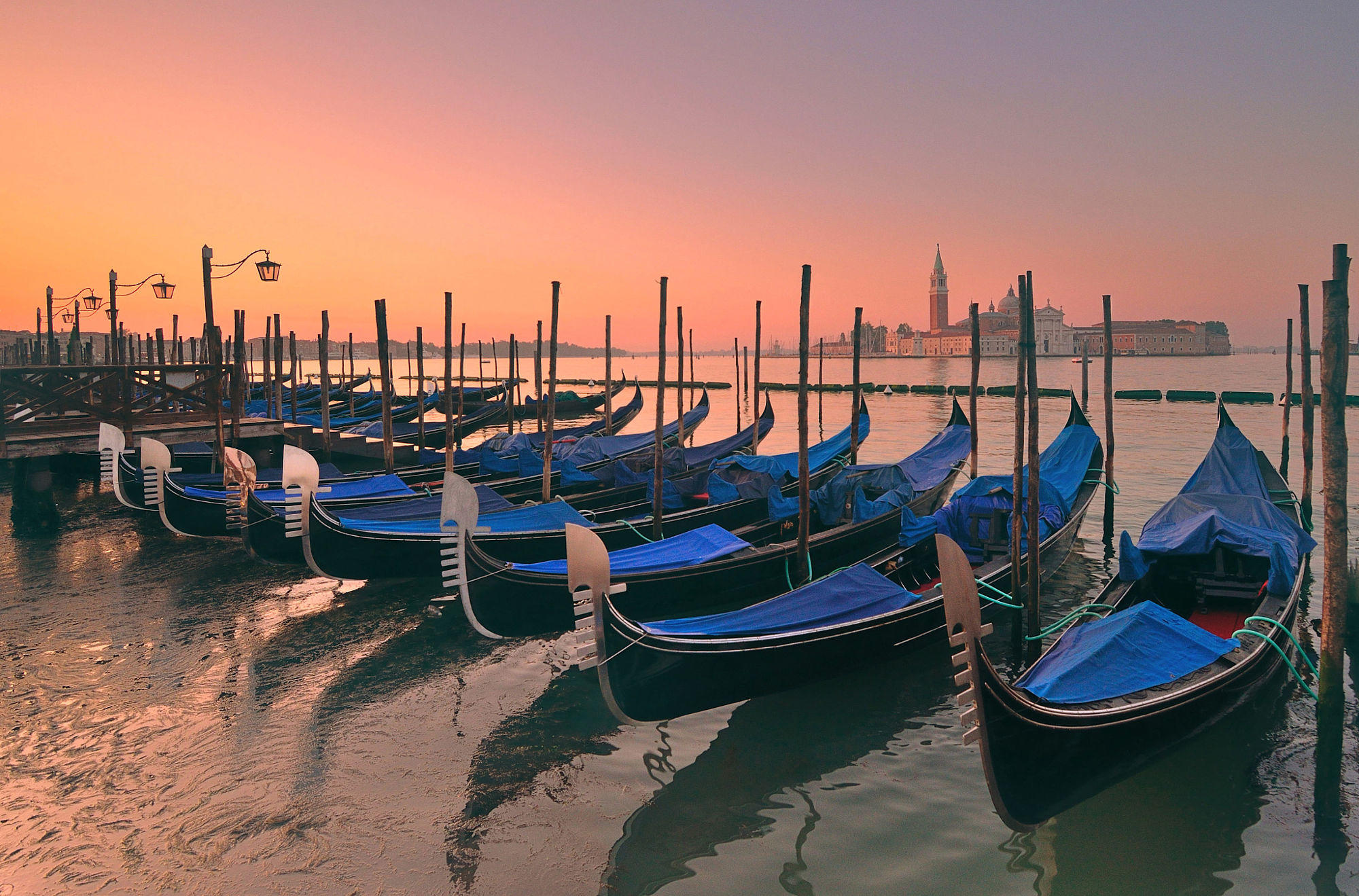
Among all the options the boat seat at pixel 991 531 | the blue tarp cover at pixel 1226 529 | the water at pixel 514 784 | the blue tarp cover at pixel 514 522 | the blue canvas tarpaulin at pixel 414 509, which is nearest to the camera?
the water at pixel 514 784

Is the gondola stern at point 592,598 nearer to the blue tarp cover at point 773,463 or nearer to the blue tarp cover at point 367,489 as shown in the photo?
the blue tarp cover at point 773,463

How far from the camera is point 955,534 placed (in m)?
6.68

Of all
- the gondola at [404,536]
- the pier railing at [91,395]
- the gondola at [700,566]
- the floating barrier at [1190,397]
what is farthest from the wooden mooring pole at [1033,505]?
the floating barrier at [1190,397]

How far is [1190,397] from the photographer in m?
30.5

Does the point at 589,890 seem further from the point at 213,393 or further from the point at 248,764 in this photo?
the point at 213,393

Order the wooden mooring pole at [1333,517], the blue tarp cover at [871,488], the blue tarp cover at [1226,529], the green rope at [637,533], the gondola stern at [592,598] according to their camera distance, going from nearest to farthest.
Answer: the wooden mooring pole at [1333,517], the gondola stern at [592,598], the blue tarp cover at [1226,529], the green rope at [637,533], the blue tarp cover at [871,488]

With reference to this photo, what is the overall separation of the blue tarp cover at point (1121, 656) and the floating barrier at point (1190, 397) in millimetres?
30933

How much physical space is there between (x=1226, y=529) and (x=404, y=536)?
629 centimetres

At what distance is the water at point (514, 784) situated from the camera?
3.35m

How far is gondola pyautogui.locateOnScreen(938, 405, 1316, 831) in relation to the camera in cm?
317

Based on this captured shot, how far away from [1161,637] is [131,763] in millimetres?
5396

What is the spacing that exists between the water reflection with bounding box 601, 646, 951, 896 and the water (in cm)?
2

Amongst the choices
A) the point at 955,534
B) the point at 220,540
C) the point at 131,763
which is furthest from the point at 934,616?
the point at 220,540

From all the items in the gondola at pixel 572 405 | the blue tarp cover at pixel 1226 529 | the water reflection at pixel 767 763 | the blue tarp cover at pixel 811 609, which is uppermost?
the gondola at pixel 572 405
